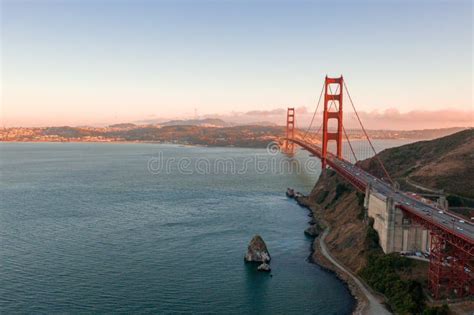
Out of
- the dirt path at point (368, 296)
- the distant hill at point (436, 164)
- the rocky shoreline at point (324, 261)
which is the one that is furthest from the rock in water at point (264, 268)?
the distant hill at point (436, 164)

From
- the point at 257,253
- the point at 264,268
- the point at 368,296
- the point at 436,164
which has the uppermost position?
the point at 436,164

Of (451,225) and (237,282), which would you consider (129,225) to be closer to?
(237,282)

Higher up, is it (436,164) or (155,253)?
(436,164)

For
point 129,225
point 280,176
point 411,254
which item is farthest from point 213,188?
point 411,254

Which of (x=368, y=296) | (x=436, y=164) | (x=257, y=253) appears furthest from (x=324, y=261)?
(x=436, y=164)

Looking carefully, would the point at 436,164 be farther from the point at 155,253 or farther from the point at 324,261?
the point at 155,253

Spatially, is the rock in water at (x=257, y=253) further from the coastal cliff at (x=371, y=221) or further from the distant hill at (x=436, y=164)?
the distant hill at (x=436, y=164)

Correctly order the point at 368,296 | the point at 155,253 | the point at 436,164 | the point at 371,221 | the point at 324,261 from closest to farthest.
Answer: the point at 368,296, the point at 324,261, the point at 371,221, the point at 155,253, the point at 436,164
